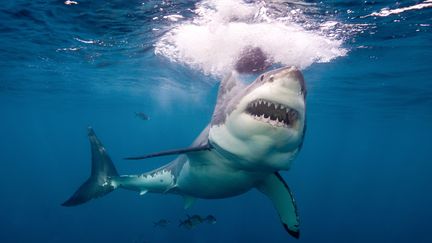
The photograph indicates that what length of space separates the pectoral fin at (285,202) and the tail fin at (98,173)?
15.6ft

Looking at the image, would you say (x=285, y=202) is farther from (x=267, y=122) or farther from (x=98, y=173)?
(x=98, y=173)

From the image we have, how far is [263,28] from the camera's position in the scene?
480 inches

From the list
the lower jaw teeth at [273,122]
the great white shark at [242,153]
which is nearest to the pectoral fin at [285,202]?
the great white shark at [242,153]

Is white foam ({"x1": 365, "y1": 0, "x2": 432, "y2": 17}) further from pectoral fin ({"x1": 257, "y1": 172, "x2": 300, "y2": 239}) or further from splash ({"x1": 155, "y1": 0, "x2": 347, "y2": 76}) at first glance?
pectoral fin ({"x1": 257, "y1": 172, "x2": 300, "y2": 239})

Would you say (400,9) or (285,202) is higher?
(400,9)

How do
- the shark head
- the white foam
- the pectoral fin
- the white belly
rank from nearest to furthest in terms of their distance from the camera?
the shark head
the white belly
the pectoral fin
the white foam

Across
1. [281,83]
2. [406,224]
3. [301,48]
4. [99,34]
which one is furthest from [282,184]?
[406,224]

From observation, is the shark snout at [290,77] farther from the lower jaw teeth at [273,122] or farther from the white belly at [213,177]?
the white belly at [213,177]

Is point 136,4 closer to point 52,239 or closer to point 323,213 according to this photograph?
point 52,239

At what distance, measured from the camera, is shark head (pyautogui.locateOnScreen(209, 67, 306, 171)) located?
11.2 feet

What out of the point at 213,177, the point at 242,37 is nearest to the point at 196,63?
the point at 242,37

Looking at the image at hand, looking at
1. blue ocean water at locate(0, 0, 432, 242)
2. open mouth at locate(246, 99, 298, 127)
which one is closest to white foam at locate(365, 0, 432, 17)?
blue ocean water at locate(0, 0, 432, 242)

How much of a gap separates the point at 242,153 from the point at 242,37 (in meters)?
9.49

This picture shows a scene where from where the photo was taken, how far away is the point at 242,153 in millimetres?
4570
